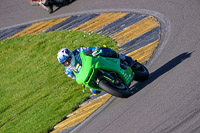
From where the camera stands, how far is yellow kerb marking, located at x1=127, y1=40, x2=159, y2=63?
11.1 m

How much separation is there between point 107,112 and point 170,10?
15.3 feet

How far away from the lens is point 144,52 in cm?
1137

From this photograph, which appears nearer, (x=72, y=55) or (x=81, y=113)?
(x=72, y=55)

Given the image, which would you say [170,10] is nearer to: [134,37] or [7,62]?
[134,37]

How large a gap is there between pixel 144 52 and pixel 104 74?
2.49 meters

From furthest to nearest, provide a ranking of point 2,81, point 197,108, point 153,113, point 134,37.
A: 1. point 2,81
2. point 134,37
3. point 153,113
4. point 197,108

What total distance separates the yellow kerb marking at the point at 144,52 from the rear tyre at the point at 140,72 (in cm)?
100

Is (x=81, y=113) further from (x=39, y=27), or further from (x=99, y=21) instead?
(x=39, y=27)

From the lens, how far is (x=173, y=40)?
36.4 feet

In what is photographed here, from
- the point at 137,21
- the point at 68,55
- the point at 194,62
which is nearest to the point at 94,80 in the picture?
the point at 68,55

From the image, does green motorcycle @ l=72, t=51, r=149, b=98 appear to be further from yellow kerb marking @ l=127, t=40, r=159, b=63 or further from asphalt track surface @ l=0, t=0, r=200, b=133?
yellow kerb marking @ l=127, t=40, r=159, b=63

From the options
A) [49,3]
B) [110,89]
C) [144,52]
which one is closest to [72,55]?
[110,89]

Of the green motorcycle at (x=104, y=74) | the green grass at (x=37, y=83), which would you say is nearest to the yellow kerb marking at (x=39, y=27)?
the green grass at (x=37, y=83)

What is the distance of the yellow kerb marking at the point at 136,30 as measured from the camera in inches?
491
